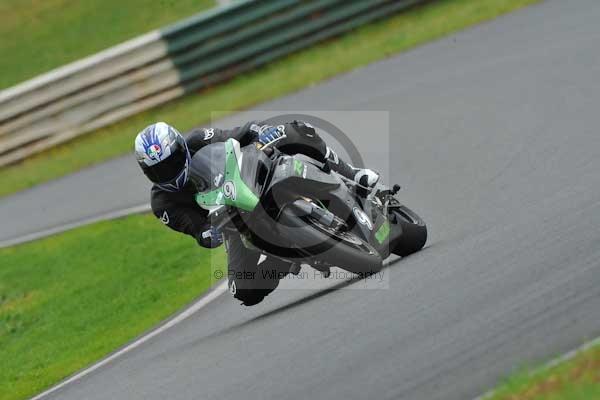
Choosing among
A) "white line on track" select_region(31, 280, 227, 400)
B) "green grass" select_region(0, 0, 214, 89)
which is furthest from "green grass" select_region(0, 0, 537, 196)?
"white line on track" select_region(31, 280, 227, 400)

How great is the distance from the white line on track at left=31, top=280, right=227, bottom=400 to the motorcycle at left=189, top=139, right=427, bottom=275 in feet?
5.70

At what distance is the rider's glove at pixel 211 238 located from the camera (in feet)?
22.9

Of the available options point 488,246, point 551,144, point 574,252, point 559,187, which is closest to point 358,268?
point 488,246

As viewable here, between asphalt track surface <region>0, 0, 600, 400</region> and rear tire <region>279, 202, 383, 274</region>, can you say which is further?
rear tire <region>279, 202, 383, 274</region>

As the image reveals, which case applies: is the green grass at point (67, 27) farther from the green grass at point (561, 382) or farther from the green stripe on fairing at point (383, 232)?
the green grass at point (561, 382)

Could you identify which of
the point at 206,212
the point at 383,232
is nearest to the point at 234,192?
the point at 206,212

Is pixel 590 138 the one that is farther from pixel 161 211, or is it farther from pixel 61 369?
pixel 61 369

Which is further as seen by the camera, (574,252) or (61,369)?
(61,369)

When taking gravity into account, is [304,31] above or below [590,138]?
above

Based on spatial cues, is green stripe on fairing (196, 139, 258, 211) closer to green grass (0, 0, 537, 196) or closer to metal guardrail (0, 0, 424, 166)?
green grass (0, 0, 537, 196)

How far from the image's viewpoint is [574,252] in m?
6.26

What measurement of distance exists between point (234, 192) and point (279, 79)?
9140 mm

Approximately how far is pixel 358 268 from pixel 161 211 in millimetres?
1666

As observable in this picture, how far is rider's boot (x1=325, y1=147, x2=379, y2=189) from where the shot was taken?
24.7 feet
